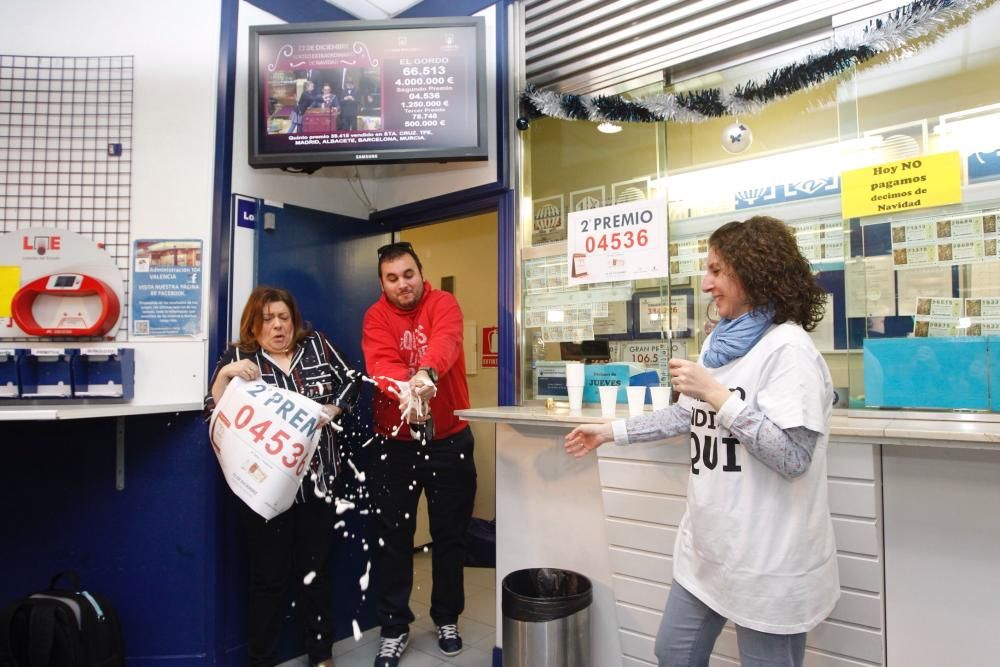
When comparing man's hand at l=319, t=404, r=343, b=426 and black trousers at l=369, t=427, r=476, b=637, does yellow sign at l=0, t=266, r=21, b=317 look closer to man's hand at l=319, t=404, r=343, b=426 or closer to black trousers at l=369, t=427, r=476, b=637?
man's hand at l=319, t=404, r=343, b=426

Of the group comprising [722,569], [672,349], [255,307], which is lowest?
[722,569]

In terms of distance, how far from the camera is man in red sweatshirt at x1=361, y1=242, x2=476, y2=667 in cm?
273

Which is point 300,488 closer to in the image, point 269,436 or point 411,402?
point 269,436

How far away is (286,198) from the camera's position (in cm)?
297

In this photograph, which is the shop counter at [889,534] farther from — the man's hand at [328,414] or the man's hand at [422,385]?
the man's hand at [328,414]

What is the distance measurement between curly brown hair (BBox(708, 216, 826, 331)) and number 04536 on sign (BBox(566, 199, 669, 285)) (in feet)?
2.92

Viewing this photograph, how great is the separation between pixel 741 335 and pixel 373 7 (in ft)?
9.62

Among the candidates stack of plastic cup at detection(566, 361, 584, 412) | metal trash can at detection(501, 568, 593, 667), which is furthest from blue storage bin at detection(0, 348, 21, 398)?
stack of plastic cup at detection(566, 361, 584, 412)

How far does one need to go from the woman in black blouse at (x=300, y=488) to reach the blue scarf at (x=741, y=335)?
161 centimetres

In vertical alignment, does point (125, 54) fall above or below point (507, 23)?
below

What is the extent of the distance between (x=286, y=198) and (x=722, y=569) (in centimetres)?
255

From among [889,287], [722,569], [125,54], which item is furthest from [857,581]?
[125,54]

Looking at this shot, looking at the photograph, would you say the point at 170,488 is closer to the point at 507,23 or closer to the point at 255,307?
the point at 255,307

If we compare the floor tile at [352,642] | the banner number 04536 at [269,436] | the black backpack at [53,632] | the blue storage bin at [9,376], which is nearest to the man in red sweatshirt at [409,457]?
the floor tile at [352,642]
